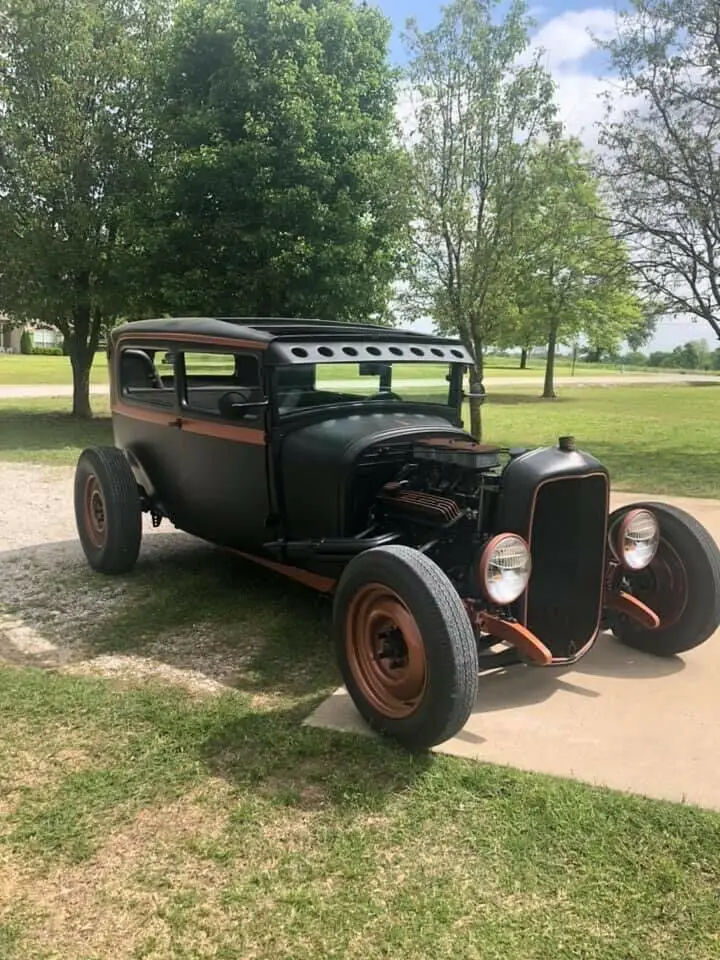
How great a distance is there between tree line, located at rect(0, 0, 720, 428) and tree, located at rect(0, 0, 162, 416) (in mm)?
43

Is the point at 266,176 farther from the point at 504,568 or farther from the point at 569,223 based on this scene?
the point at 504,568

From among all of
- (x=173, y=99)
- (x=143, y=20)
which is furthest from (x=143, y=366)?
(x=143, y=20)

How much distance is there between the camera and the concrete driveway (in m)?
3.10

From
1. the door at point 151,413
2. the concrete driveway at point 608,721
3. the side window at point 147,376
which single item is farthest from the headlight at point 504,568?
the side window at point 147,376

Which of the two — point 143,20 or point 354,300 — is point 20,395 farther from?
point 354,300

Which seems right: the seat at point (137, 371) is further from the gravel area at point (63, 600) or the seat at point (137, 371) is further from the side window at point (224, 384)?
the gravel area at point (63, 600)

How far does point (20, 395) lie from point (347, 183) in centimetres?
1404

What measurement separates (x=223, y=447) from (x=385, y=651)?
1958 mm

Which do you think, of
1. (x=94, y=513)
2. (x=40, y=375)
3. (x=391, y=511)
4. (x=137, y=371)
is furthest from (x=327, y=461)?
(x=40, y=375)

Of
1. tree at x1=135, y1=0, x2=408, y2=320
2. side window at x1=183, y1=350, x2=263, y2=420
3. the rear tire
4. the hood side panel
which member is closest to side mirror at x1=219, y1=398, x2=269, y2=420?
side window at x1=183, y1=350, x2=263, y2=420

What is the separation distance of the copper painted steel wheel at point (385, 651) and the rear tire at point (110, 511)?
8.73 feet

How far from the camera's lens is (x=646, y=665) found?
13.7 feet

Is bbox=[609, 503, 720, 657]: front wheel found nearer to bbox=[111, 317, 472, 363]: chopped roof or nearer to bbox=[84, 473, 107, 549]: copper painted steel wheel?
bbox=[111, 317, 472, 363]: chopped roof

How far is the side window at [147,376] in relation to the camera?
549 cm
